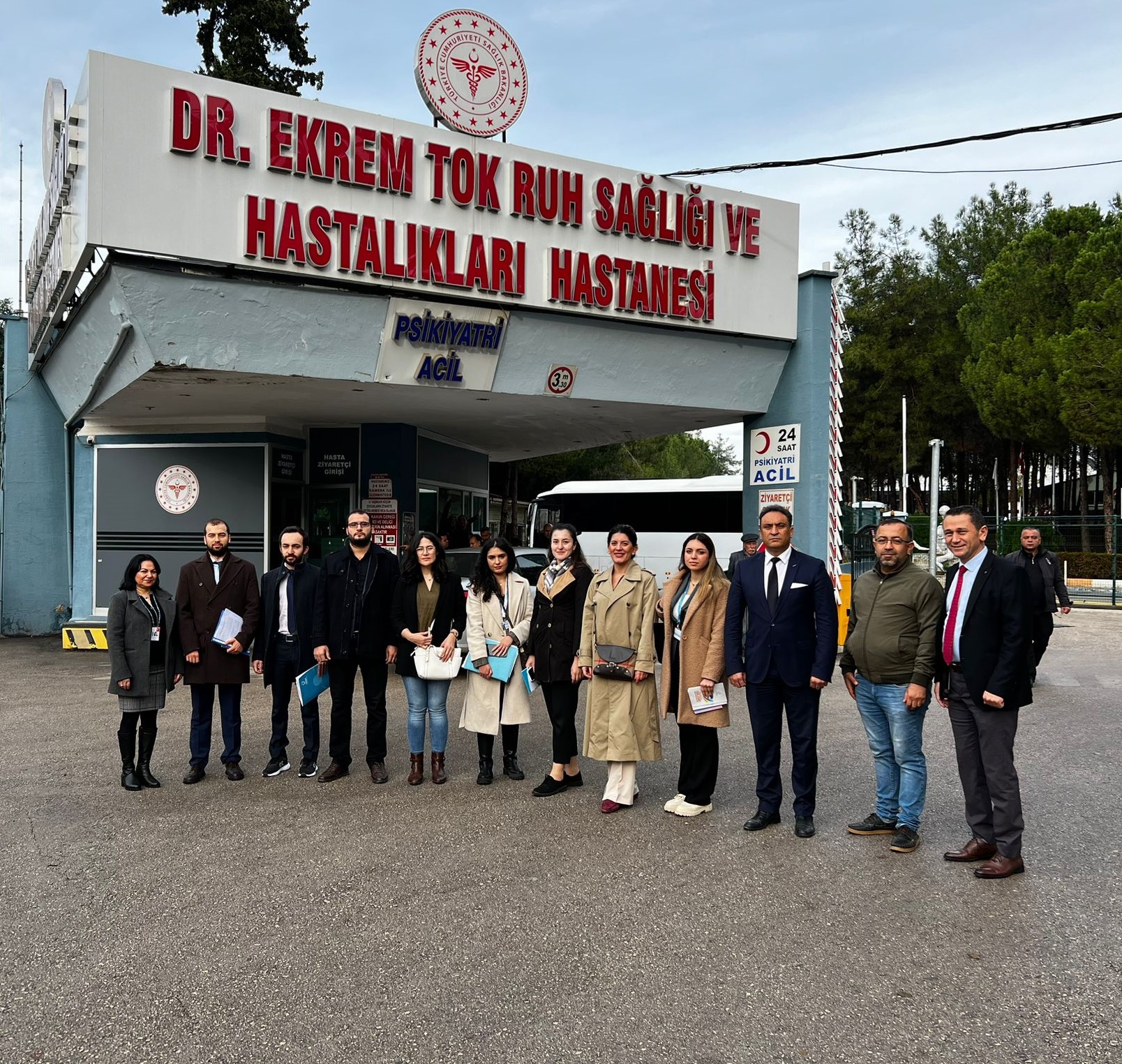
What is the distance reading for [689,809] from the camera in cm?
577

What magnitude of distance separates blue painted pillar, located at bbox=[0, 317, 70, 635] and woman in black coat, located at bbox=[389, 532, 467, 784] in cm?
1150

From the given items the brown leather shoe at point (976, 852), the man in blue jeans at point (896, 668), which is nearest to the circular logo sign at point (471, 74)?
the man in blue jeans at point (896, 668)

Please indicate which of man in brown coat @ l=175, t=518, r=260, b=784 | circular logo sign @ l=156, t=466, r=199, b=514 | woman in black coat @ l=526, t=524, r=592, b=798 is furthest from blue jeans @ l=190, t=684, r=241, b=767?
circular logo sign @ l=156, t=466, r=199, b=514

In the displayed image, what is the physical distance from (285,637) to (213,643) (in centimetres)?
52

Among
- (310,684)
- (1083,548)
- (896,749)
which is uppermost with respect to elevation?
(1083,548)

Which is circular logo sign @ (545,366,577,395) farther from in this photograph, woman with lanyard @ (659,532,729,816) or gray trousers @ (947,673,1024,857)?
gray trousers @ (947,673,1024,857)

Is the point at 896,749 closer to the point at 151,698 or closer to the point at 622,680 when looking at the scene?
the point at 622,680

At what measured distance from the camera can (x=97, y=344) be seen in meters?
11.4

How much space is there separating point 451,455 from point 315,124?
788 cm

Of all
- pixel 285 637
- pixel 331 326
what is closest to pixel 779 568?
pixel 285 637

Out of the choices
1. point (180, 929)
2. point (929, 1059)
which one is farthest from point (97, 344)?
point (929, 1059)

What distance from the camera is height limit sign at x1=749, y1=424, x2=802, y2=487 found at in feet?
44.7

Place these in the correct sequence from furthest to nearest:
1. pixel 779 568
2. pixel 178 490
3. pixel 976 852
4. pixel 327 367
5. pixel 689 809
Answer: pixel 178 490, pixel 327 367, pixel 689 809, pixel 779 568, pixel 976 852

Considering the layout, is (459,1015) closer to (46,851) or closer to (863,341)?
(46,851)
